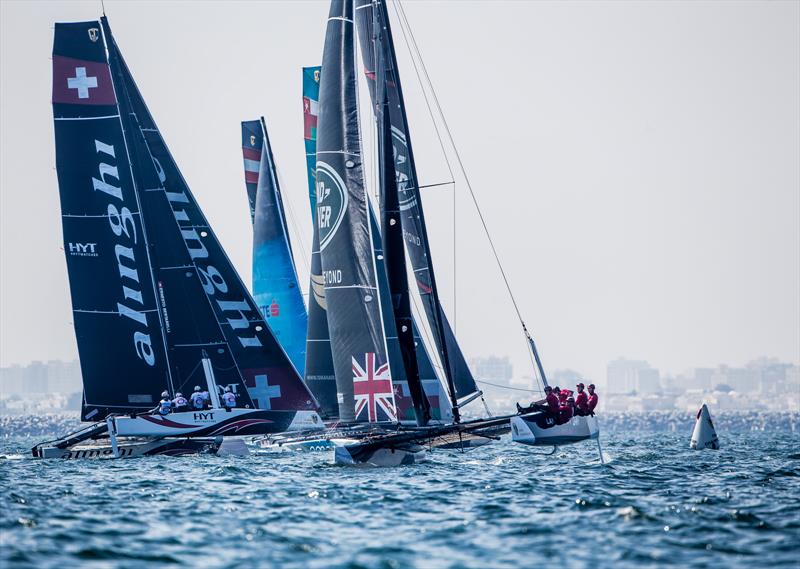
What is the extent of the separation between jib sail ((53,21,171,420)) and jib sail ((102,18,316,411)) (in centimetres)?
263

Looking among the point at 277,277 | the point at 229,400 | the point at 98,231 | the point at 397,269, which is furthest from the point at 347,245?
Result: the point at 277,277

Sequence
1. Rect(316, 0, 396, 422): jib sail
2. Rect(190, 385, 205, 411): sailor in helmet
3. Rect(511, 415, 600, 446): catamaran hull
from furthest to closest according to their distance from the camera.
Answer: Rect(190, 385, 205, 411): sailor in helmet
Rect(511, 415, 600, 446): catamaran hull
Rect(316, 0, 396, 422): jib sail

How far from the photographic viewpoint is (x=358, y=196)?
30375 mm

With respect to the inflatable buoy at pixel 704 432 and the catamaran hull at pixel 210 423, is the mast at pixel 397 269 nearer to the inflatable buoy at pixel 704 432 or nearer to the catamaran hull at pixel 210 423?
the catamaran hull at pixel 210 423

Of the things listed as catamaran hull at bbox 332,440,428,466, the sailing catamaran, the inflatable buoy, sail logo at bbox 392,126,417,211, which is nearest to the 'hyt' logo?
the sailing catamaran

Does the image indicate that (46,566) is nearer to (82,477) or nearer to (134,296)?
(82,477)

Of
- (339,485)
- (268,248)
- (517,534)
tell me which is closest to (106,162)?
(268,248)

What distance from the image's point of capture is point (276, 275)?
152 ft

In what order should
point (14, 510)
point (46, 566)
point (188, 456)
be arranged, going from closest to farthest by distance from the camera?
point (46, 566) < point (14, 510) < point (188, 456)

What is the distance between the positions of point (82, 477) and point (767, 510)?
47.9 ft

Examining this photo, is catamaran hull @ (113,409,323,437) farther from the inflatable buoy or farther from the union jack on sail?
the inflatable buoy

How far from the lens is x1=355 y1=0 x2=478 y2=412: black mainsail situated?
103 feet

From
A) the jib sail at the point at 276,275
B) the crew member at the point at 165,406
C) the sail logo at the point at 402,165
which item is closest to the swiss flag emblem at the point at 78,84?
the crew member at the point at 165,406

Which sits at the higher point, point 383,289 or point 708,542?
point 383,289
